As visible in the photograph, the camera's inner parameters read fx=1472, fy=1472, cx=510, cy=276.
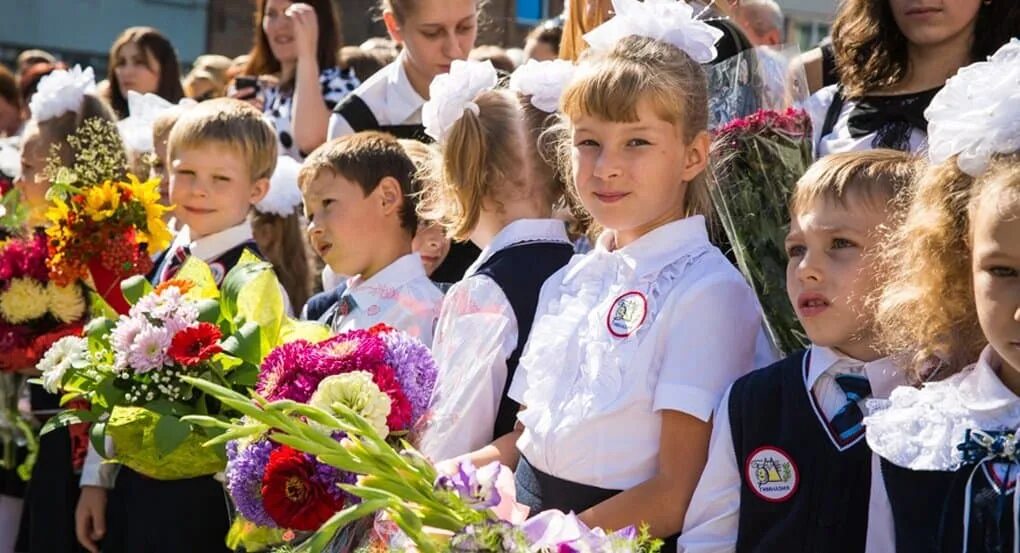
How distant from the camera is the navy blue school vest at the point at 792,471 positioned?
265 cm

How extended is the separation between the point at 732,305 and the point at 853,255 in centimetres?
33

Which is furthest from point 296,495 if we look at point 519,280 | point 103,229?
point 103,229

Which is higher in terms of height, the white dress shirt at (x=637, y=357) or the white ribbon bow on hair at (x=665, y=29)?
the white ribbon bow on hair at (x=665, y=29)

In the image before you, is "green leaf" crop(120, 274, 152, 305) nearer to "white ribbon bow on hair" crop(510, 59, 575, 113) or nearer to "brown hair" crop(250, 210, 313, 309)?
"white ribbon bow on hair" crop(510, 59, 575, 113)

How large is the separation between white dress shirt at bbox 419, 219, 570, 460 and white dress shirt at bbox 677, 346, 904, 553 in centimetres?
69

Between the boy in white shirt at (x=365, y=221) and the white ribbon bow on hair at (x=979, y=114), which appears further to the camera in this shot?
the boy in white shirt at (x=365, y=221)

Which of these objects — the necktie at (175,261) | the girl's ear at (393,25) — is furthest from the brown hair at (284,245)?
the girl's ear at (393,25)

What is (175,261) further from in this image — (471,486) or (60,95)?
(471,486)

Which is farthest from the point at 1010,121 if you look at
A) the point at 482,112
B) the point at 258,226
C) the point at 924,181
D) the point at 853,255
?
the point at 258,226

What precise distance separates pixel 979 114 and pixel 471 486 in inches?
39.6

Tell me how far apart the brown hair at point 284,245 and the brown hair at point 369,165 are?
37.7 inches

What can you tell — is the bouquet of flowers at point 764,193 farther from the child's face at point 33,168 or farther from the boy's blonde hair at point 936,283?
the child's face at point 33,168

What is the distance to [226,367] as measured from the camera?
3.59 meters

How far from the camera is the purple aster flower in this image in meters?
3.10
